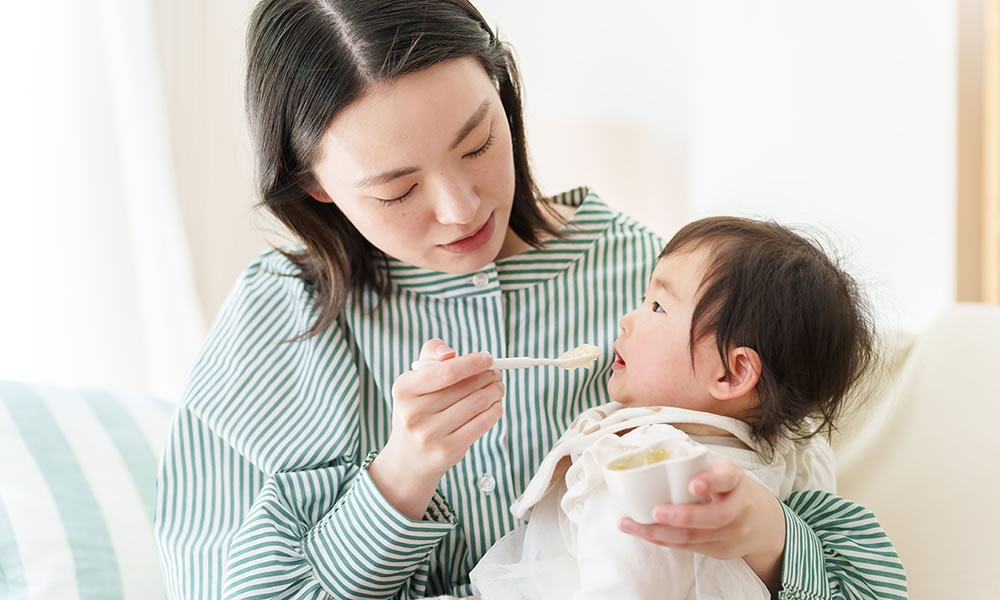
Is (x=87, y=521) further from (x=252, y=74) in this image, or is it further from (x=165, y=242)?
(x=165, y=242)

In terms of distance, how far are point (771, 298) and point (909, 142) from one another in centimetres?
131

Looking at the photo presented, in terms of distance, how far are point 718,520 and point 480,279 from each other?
0.58 metres

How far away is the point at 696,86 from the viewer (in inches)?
95.7

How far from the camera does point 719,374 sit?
3.54 feet

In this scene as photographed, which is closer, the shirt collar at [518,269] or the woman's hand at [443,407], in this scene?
the woman's hand at [443,407]

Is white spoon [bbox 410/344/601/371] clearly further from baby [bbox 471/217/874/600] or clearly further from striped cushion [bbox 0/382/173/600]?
striped cushion [bbox 0/382/173/600]

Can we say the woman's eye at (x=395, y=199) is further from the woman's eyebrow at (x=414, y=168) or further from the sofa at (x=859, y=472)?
the sofa at (x=859, y=472)

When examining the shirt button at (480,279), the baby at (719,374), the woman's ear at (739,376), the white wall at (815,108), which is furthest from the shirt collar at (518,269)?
the white wall at (815,108)

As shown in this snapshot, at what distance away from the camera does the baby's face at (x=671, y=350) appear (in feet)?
3.57

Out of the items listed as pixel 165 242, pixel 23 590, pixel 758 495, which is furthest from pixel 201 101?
pixel 758 495

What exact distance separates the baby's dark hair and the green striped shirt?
19 centimetres

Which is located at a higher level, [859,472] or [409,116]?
[409,116]

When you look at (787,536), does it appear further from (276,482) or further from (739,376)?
(276,482)

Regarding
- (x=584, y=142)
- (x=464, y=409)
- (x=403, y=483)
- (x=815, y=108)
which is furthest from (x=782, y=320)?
(x=584, y=142)
